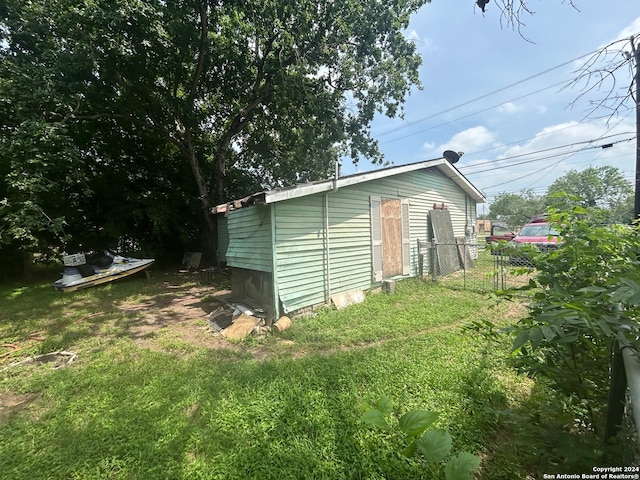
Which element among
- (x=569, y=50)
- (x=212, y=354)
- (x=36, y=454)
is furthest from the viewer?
(x=212, y=354)

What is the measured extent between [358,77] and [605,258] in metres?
9.87

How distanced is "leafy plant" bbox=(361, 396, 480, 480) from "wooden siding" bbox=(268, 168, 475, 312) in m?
4.16

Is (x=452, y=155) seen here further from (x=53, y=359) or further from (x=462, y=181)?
(x=53, y=359)

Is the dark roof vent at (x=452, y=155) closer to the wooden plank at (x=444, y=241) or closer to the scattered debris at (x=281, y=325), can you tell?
the wooden plank at (x=444, y=241)

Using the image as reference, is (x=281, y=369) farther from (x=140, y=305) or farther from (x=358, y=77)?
(x=358, y=77)

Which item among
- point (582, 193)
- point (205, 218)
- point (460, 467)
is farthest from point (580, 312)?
point (582, 193)

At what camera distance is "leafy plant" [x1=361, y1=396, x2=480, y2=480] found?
861mm

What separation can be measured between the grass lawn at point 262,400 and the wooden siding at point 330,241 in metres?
0.82

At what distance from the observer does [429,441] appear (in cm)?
94

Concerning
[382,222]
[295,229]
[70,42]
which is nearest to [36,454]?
[295,229]

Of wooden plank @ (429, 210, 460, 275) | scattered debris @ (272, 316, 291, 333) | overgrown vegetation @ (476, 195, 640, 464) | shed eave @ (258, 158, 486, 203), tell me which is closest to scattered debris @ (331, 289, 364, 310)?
scattered debris @ (272, 316, 291, 333)

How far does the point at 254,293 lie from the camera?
224 inches

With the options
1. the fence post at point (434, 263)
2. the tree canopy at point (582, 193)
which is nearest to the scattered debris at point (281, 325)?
the fence post at point (434, 263)

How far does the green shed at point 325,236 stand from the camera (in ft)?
16.6
